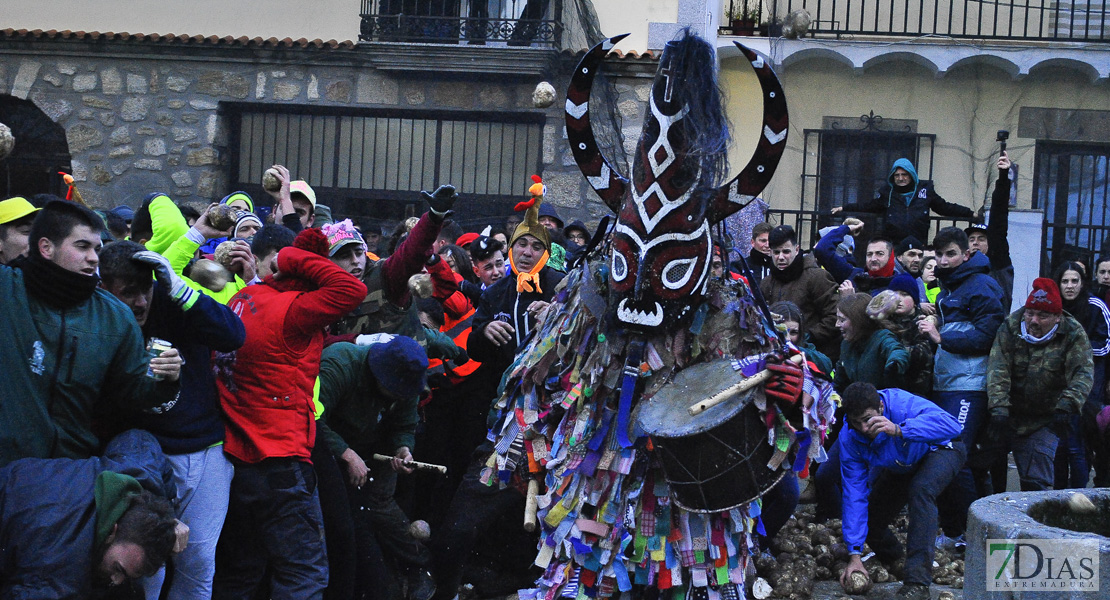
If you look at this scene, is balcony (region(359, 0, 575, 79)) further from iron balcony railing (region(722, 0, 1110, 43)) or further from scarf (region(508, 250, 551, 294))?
scarf (region(508, 250, 551, 294))

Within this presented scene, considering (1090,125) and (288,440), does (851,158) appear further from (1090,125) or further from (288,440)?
(288,440)

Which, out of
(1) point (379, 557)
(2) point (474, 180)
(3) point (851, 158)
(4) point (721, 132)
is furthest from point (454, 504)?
(3) point (851, 158)

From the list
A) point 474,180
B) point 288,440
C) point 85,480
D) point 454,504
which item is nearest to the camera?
point 85,480

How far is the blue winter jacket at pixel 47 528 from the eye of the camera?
137 inches

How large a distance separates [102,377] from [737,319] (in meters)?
2.31

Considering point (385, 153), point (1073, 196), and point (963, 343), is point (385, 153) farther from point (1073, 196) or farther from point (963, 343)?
point (1073, 196)

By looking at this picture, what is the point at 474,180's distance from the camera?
11844 mm

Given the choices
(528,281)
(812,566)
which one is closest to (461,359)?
(528,281)

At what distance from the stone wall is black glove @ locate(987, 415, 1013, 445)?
18.5 ft

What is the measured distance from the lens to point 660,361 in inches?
177

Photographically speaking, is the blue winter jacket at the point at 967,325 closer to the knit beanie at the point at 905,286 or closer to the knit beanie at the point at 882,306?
the knit beanie at the point at 905,286

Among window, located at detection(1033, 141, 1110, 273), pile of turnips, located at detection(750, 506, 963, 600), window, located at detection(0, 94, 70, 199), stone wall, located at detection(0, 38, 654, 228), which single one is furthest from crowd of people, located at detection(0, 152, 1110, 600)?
window, located at detection(0, 94, 70, 199)

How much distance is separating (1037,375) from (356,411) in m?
3.96

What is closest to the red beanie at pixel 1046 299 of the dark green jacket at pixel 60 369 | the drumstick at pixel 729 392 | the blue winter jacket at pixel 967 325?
the blue winter jacket at pixel 967 325
